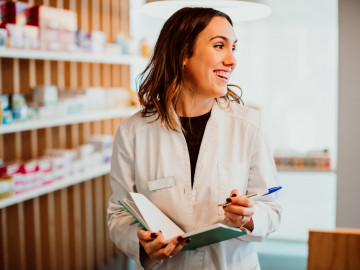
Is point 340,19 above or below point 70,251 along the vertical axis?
above

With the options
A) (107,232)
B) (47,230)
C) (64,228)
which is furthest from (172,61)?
(107,232)

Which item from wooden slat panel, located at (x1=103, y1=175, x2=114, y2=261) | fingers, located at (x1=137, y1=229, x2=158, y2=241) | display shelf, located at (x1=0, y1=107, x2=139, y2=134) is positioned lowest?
wooden slat panel, located at (x1=103, y1=175, x2=114, y2=261)

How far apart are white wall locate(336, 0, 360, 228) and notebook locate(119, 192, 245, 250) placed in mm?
2648

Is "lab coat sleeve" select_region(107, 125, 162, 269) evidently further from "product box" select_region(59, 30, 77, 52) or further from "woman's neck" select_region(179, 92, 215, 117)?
"product box" select_region(59, 30, 77, 52)

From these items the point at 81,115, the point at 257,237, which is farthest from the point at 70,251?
the point at 257,237

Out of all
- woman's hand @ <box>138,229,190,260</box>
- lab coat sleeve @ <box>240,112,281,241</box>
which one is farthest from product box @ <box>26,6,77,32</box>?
woman's hand @ <box>138,229,190,260</box>

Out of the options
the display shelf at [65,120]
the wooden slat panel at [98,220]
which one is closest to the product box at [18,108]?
the display shelf at [65,120]

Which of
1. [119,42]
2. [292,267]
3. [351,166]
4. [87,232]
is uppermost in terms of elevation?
[119,42]

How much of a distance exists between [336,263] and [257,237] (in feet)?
1.41

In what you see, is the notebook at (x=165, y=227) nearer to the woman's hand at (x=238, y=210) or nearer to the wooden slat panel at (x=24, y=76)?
the woman's hand at (x=238, y=210)

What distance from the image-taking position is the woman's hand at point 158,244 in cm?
154

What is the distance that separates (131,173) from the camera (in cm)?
188

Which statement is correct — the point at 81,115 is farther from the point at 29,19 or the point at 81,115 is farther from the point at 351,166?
the point at 351,166

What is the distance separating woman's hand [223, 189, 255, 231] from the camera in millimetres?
1574
